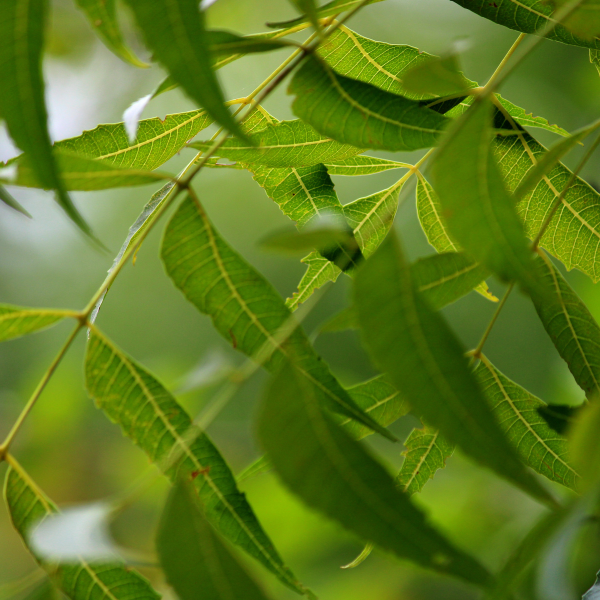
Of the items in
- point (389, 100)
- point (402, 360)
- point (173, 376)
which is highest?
point (389, 100)

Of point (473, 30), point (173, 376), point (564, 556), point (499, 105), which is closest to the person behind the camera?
point (564, 556)

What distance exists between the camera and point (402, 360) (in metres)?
0.28

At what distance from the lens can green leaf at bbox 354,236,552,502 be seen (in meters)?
0.26

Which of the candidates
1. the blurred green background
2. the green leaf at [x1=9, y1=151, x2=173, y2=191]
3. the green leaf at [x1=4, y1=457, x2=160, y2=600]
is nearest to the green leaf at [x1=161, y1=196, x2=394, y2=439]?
the green leaf at [x1=9, y1=151, x2=173, y2=191]

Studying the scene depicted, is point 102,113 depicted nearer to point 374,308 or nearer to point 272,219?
point 272,219

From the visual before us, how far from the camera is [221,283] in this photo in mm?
391

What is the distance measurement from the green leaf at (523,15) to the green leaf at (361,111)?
0.35 ft

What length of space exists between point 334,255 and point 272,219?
4.05m

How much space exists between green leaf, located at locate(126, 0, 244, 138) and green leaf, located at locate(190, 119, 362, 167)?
0.15 metres

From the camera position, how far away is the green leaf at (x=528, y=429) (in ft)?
1.55

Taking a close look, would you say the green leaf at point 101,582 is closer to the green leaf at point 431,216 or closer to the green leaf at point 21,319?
the green leaf at point 21,319

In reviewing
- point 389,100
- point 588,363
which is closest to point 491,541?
point 588,363

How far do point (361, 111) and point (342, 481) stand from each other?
0.23 m

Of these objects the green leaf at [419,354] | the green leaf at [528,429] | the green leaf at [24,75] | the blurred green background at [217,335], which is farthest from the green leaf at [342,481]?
the blurred green background at [217,335]
